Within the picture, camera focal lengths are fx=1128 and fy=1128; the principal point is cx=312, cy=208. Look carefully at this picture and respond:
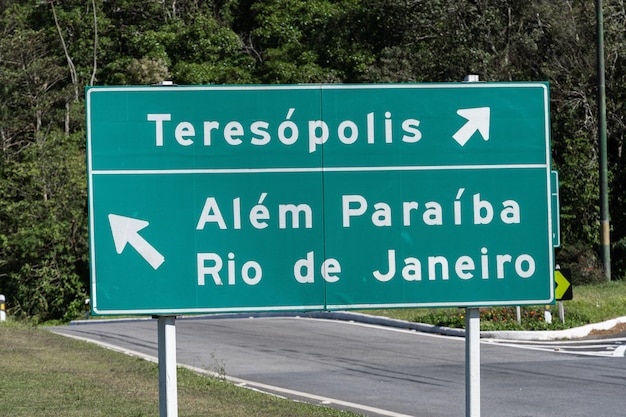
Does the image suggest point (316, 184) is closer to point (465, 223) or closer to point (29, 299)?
point (465, 223)

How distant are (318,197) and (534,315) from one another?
16735mm

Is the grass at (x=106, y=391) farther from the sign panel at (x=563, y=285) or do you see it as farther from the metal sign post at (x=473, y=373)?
the sign panel at (x=563, y=285)

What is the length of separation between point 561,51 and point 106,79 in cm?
2208

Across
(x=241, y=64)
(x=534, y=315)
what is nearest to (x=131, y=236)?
(x=534, y=315)

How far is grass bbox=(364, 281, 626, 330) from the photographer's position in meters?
21.7

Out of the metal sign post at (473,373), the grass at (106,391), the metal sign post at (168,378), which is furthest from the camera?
the grass at (106,391)

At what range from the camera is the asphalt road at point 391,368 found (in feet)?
42.1

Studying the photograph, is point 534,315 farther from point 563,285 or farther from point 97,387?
point 97,387

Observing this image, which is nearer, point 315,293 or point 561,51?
point 315,293

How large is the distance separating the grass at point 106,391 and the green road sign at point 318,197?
491cm

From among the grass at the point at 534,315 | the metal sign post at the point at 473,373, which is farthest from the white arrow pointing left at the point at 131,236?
the grass at the point at 534,315

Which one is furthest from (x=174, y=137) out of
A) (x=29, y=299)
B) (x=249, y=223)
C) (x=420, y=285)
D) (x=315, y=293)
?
(x=29, y=299)

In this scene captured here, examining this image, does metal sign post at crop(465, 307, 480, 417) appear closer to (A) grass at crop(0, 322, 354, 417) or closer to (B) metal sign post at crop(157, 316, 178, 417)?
(B) metal sign post at crop(157, 316, 178, 417)

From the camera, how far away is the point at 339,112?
20.5 feet
